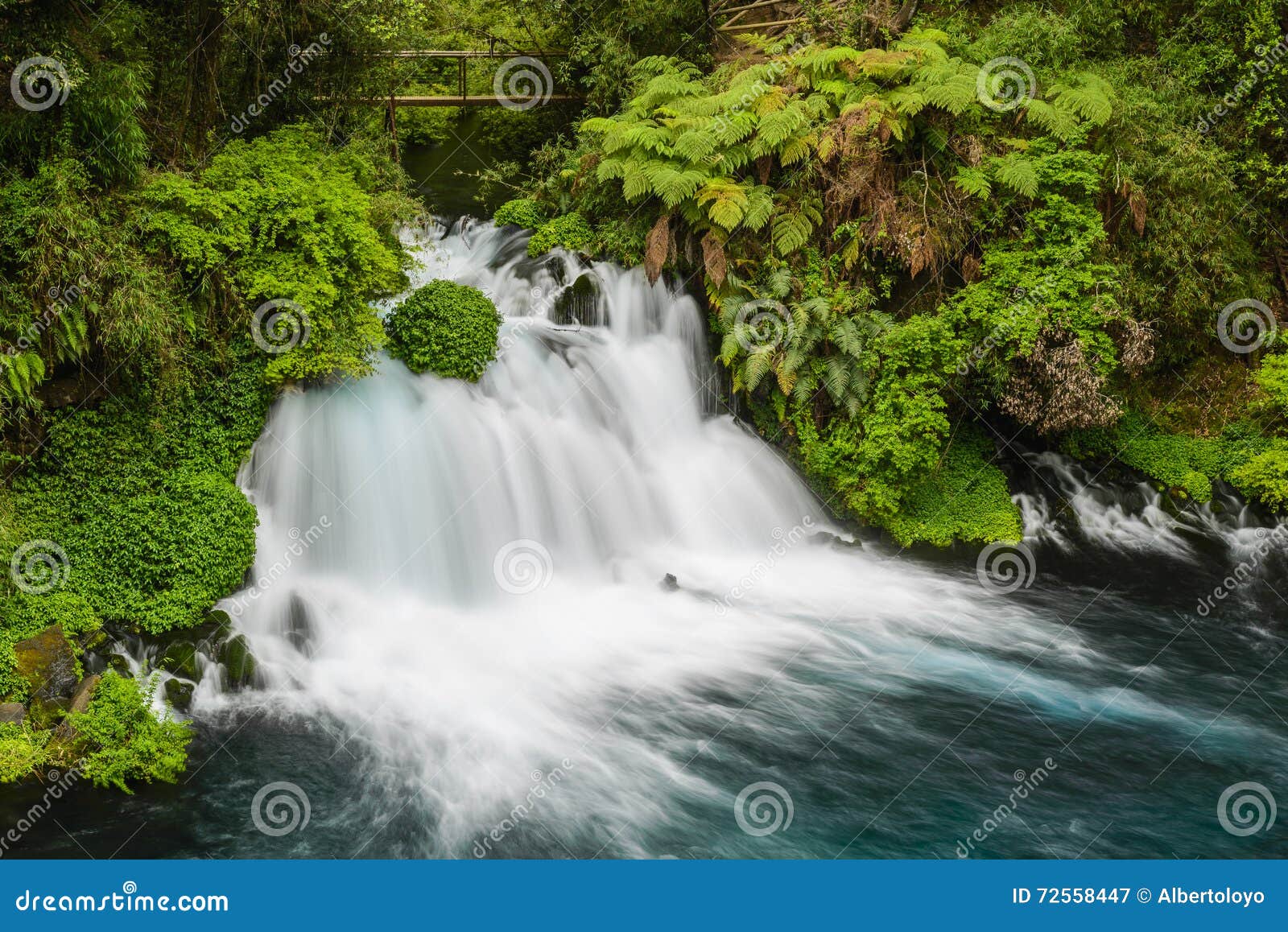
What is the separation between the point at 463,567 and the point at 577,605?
1.24 m

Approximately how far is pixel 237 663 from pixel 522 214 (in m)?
7.92

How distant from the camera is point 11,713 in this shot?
297 inches

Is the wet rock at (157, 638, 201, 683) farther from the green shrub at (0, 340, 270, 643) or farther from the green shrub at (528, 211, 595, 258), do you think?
the green shrub at (528, 211, 595, 258)

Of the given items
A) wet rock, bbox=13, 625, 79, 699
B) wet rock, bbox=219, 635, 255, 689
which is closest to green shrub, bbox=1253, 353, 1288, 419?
wet rock, bbox=219, 635, 255, 689

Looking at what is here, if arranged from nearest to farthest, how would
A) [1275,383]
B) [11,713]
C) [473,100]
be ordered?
[11,713] → [1275,383] → [473,100]

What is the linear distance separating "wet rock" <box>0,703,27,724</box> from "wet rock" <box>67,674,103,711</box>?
0.32m

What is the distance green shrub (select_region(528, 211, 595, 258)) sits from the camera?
1323 centimetres

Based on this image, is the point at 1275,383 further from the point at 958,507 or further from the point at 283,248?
the point at 283,248

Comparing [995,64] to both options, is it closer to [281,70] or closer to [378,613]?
[281,70]

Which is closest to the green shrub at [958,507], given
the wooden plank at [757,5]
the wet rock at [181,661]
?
the wet rock at [181,661]

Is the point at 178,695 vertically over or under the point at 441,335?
under

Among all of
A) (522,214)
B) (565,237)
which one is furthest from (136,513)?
(522,214)

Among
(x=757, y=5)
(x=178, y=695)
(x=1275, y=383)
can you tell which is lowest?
(x=178, y=695)

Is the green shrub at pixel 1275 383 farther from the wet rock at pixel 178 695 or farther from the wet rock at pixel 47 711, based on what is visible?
the wet rock at pixel 47 711
